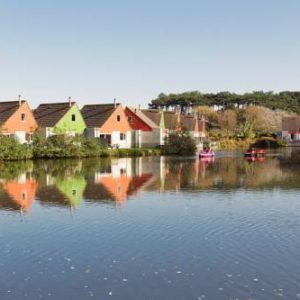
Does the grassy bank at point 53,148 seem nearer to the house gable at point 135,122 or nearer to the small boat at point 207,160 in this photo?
the small boat at point 207,160

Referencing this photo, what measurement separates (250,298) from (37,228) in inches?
355

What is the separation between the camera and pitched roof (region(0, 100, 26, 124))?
56872mm

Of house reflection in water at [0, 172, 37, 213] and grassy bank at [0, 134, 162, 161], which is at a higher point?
grassy bank at [0, 134, 162, 161]

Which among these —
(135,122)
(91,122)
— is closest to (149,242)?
(91,122)

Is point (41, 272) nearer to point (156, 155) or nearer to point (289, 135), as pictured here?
point (156, 155)

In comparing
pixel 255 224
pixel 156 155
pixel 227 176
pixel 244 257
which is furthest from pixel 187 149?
pixel 244 257

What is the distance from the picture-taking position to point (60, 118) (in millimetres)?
62500

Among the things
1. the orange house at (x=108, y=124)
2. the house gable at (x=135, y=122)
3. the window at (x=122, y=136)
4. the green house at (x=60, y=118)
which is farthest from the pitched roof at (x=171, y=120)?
the green house at (x=60, y=118)

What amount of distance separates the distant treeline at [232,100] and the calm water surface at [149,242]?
112m

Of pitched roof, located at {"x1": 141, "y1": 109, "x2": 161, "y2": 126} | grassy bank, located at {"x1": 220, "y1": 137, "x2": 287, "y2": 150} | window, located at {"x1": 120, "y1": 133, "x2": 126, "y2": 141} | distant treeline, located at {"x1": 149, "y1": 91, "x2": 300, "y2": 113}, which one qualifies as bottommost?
grassy bank, located at {"x1": 220, "y1": 137, "x2": 287, "y2": 150}

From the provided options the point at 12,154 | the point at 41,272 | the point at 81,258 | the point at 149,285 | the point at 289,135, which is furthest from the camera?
the point at 289,135

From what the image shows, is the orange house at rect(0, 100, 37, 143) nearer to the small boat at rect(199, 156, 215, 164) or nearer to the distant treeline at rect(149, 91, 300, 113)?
the small boat at rect(199, 156, 215, 164)

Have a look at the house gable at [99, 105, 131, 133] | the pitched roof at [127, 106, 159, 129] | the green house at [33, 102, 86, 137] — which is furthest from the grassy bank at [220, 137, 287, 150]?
the green house at [33, 102, 86, 137]

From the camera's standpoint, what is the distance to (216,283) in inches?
453
